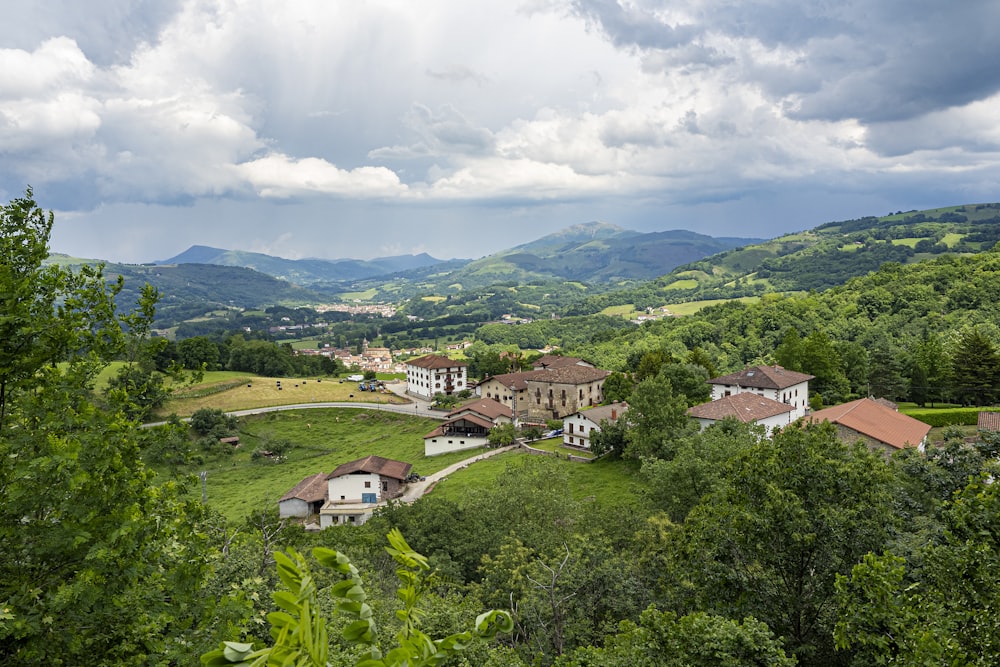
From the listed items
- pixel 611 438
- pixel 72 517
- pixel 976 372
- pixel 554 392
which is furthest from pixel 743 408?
pixel 72 517

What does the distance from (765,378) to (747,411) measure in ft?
40.0

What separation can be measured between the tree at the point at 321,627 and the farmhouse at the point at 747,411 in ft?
157

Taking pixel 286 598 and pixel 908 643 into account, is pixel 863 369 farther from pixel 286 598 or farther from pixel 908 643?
pixel 286 598

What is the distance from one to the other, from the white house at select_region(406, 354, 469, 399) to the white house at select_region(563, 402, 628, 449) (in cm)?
4345

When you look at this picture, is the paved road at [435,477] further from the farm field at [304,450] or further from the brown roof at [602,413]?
the brown roof at [602,413]

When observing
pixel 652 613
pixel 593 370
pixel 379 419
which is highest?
pixel 652 613

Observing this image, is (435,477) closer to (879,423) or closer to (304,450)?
→ (304,450)

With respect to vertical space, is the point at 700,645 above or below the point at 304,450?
above

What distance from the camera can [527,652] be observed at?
18297mm

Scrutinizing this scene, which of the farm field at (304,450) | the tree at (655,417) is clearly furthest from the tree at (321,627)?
the farm field at (304,450)

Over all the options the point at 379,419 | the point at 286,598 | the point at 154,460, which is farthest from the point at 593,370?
the point at 286,598

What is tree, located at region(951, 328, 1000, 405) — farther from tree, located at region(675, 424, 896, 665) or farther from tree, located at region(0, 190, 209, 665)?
tree, located at region(0, 190, 209, 665)

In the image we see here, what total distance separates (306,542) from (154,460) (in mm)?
24182

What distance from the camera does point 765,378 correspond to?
58.1 metres
